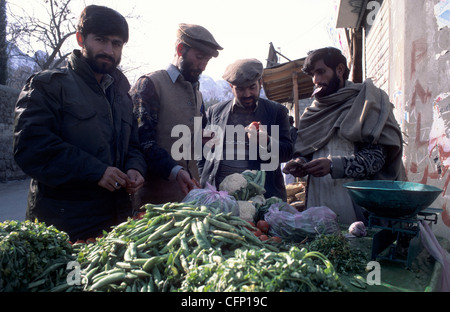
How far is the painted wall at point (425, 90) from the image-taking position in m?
3.33

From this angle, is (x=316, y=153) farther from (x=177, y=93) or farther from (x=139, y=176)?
(x=139, y=176)

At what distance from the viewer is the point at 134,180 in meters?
2.43

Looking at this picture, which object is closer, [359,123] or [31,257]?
[31,257]

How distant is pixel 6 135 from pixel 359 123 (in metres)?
15.0

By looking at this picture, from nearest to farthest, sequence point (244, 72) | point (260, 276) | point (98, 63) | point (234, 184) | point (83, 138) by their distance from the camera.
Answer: point (260, 276)
point (83, 138)
point (98, 63)
point (234, 184)
point (244, 72)

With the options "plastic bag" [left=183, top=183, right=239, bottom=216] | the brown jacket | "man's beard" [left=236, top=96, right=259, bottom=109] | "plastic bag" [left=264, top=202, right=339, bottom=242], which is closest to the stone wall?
the brown jacket

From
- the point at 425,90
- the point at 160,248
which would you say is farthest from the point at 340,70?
the point at 160,248


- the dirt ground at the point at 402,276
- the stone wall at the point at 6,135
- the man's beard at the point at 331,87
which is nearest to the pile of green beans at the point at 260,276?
the dirt ground at the point at 402,276

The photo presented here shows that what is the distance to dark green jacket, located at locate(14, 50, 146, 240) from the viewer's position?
6.96 ft

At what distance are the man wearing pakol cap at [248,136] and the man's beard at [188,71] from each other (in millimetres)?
365

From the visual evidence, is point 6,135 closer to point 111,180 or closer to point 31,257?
point 111,180

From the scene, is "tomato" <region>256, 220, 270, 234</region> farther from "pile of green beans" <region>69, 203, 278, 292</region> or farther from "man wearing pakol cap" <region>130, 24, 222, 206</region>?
"man wearing pakol cap" <region>130, 24, 222, 206</region>

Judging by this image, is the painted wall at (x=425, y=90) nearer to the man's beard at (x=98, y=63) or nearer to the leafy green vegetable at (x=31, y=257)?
the man's beard at (x=98, y=63)

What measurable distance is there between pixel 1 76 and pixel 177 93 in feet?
58.9
